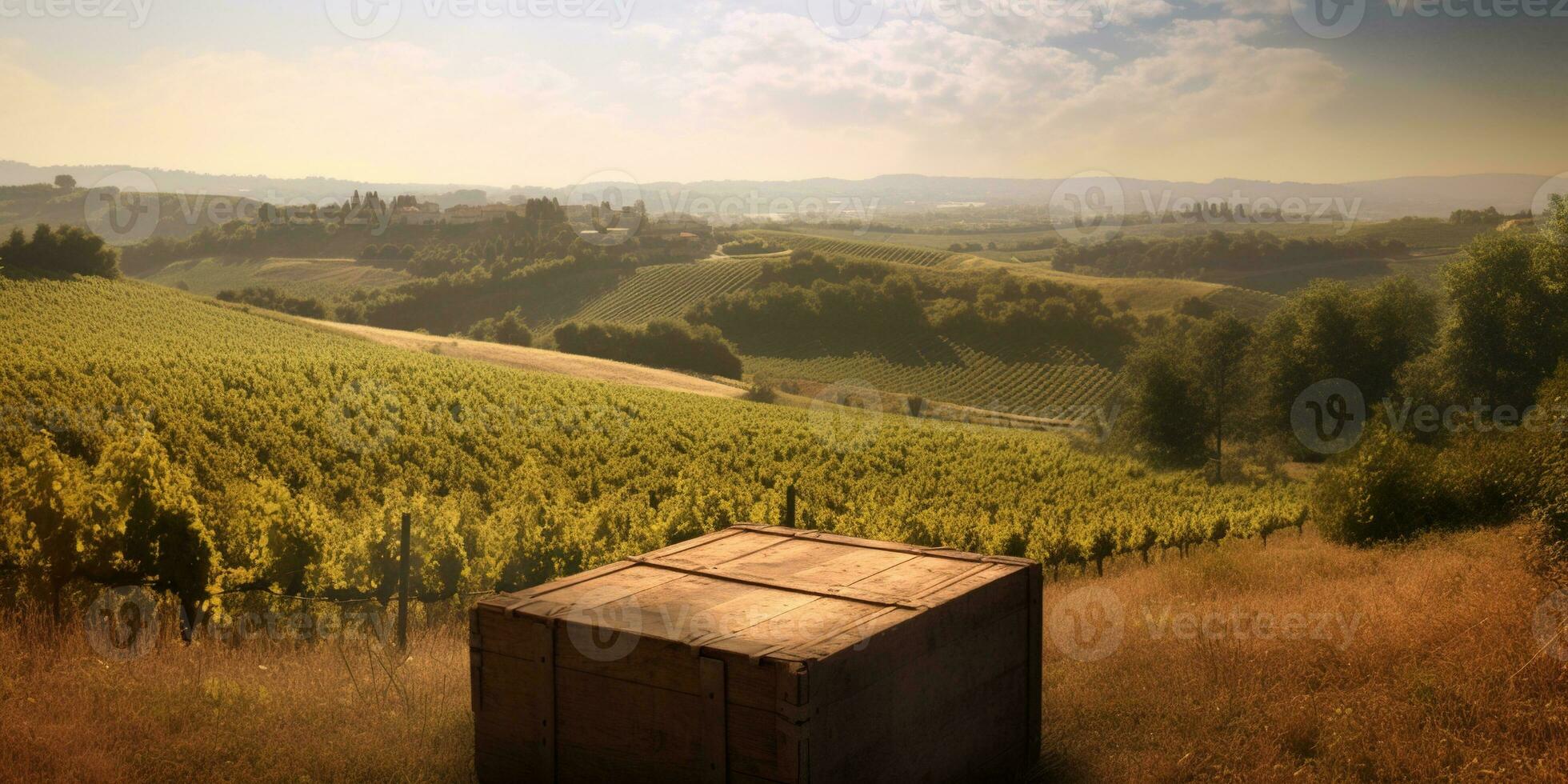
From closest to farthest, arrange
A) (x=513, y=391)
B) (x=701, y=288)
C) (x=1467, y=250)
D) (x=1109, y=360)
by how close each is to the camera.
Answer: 1. (x=513, y=391)
2. (x=1467, y=250)
3. (x=1109, y=360)
4. (x=701, y=288)

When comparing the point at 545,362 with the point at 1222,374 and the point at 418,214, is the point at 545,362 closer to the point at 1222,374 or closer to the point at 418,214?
the point at 1222,374

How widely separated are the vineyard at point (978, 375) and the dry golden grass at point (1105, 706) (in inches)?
2511

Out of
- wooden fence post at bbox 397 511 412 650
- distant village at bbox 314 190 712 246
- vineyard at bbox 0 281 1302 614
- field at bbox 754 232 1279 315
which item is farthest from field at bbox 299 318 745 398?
distant village at bbox 314 190 712 246

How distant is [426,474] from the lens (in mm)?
24203

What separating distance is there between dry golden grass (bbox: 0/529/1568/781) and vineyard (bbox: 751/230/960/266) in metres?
122

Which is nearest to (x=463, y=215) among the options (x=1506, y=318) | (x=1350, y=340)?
(x=1350, y=340)

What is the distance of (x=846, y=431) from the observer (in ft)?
116

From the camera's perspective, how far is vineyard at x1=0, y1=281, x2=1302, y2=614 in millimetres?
7922

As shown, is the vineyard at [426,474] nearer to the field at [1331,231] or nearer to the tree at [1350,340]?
the tree at [1350,340]

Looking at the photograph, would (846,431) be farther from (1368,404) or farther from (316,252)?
(316,252)

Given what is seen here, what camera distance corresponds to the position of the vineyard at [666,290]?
101750 millimetres

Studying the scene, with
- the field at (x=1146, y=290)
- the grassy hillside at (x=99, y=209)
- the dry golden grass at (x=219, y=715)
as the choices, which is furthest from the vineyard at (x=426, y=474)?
the grassy hillside at (x=99, y=209)

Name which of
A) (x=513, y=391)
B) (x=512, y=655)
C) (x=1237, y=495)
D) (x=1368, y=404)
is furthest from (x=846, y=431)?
(x=512, y=655)

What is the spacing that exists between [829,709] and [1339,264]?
128 m
